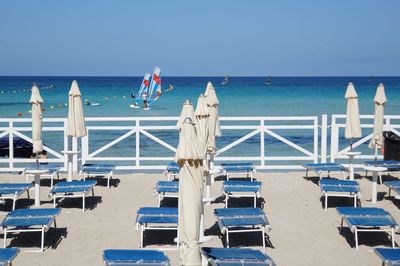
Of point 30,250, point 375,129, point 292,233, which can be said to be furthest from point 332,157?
point 30,250

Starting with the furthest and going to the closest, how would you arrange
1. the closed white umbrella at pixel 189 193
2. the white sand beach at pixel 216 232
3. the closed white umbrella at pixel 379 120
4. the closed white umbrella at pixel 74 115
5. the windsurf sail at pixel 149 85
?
1. the windsurf sail at pixel 149 85
2. the closed white umbrella at pixel 74 115
3. the closed white umbrella at pixel 379 120
4. the white sand beach at pixel 216 232
5. the closed white umbrella at pixel 189 193

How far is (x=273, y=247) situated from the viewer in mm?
7859

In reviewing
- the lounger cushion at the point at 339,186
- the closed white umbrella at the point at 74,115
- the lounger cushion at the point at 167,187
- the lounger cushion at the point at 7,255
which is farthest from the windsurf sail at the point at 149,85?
the lounger cushion at the point at 7,255

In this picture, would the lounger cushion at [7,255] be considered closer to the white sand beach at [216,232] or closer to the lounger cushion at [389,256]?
the white sand beach at [216,232]

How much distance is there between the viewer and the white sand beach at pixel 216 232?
744 centimetres

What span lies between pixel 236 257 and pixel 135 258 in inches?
46.8

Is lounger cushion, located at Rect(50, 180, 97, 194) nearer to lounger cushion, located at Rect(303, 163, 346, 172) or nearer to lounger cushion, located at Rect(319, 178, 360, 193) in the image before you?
lounger cushion, located at Rect(319, 178, 360, 193)

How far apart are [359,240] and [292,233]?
3.44ft

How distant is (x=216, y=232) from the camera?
8.62 m

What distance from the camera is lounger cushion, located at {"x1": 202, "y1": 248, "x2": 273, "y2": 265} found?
238 inches

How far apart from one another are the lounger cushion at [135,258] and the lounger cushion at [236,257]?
0.56 metres

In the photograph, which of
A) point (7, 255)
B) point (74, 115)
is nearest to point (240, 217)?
A: point (7, 255)

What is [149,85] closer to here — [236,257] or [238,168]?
[238,168]

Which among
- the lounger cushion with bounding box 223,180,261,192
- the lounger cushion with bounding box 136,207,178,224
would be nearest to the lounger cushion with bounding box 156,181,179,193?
the lounger cushion with bounding box 223,180,261,192
